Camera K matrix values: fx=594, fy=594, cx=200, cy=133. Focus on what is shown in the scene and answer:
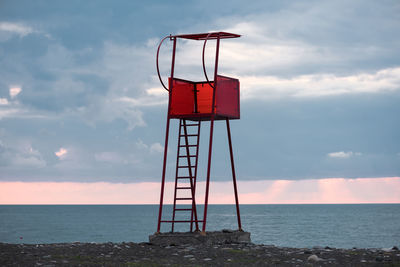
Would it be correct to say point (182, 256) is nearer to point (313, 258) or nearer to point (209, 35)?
point (313, 258)

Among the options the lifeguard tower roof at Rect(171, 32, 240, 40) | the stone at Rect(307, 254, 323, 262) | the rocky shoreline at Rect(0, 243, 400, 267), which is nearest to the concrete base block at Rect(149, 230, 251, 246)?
the rocky shoreline at Rect(0, 243, 400, 267)

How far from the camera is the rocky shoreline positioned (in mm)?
13102

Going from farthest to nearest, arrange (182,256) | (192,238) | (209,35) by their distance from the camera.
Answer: (209,35)
(192,238)
(182,256)

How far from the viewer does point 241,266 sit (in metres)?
12.9

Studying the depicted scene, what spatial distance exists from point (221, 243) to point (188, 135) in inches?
139

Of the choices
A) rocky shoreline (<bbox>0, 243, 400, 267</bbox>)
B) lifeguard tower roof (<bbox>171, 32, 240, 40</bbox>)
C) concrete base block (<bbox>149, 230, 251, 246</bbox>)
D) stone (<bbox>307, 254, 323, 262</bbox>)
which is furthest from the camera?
lifeguard tower roof (<bbox>171, 32, 240, 40</bbox>)

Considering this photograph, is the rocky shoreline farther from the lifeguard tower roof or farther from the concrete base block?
the lifeguard tower roof

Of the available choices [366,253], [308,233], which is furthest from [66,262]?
[308,233]

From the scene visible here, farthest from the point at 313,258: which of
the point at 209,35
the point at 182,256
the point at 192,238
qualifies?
the point at 209,35

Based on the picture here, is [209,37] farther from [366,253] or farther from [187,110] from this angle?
[366,253]

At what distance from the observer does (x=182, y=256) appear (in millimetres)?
14500

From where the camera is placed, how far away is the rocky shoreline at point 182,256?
13.1m

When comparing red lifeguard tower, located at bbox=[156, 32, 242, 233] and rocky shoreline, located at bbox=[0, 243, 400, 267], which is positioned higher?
red lifeguard tower, located at bbox=[156, 32, 242, 233]

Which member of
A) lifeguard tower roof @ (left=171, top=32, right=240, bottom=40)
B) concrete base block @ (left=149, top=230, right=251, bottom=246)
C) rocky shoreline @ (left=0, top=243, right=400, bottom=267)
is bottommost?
rocky shoreline @ (left=0, top=243, right=400, bottom=267)
